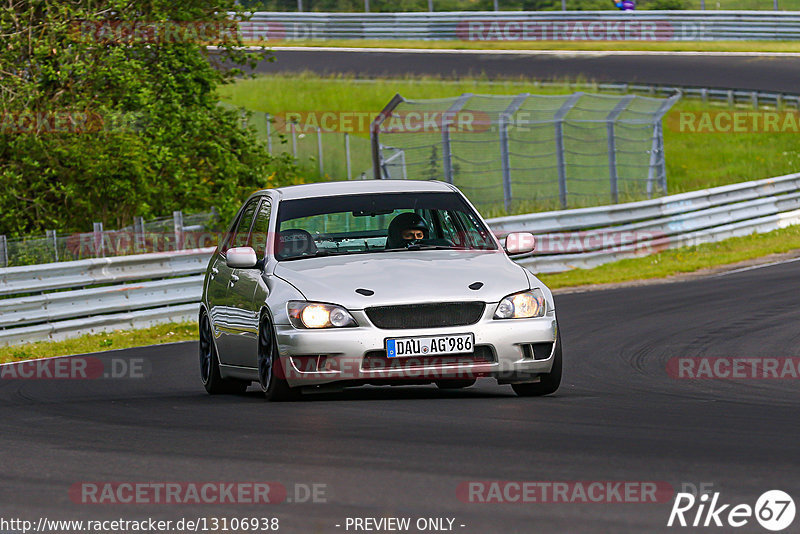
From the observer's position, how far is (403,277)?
28.7ft

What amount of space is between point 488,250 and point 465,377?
1.43 m

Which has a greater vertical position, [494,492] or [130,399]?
[494,492]

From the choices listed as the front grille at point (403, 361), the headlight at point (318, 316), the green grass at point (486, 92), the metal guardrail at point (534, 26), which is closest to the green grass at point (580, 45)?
the metal guardrail at point (534, 26)

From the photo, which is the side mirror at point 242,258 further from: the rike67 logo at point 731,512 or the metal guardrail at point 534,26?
the metal guardrail at point 534,26

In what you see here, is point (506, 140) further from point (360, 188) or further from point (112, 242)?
point (360, 188)

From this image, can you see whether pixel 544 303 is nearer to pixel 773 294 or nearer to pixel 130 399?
pixel 130 399

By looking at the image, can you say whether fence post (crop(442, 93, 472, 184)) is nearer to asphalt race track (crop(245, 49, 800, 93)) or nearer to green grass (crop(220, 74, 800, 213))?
green grass (crop(220, 74, 800, 213))

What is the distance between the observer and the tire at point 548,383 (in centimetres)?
894

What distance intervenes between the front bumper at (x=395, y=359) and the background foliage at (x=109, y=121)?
550 inches

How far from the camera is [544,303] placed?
8891mm

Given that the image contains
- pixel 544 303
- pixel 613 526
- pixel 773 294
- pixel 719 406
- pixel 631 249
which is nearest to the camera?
A: pixel 613 526

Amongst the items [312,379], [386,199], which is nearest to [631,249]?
[386,199]

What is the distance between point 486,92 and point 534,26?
8788 millimetres

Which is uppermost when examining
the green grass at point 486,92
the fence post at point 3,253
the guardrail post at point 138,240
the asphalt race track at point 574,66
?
the fence post at point 3,253
